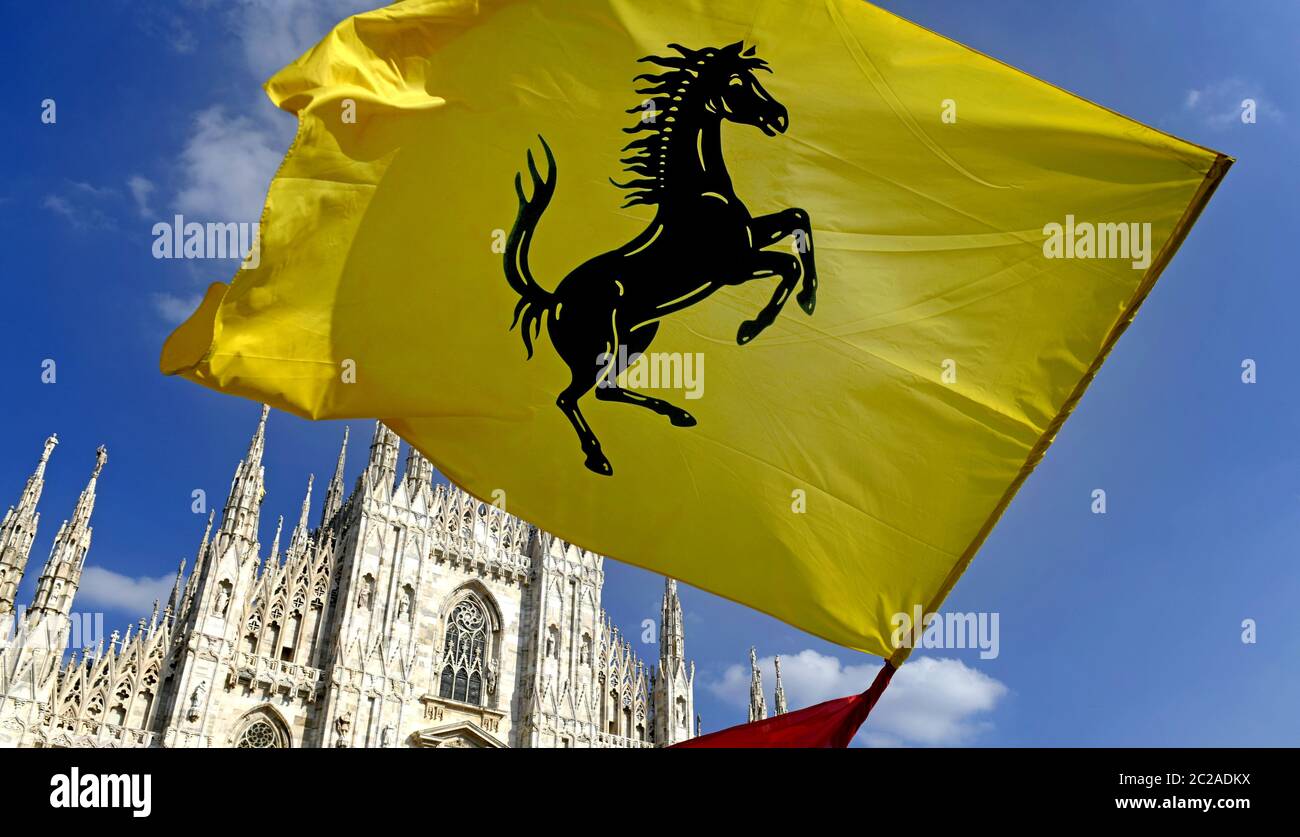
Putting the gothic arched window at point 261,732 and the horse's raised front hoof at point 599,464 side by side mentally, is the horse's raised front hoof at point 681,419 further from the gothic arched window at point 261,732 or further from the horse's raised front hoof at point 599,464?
the gothic arched window at point 261,732

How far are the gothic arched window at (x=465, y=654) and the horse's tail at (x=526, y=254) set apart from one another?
2430 cm

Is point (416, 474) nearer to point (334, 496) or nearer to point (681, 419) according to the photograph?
point (334, 496)

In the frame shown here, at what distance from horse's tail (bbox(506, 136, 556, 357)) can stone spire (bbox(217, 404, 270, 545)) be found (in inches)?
864

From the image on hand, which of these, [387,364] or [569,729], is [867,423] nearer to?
[387,364]

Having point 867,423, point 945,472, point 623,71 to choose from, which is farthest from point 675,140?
point 945,472

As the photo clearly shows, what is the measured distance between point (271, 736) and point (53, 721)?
5683 mm

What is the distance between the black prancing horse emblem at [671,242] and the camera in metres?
6.58

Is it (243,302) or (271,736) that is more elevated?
(243,302)

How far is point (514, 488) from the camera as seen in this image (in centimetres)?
639

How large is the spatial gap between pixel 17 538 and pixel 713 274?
74.8 ft

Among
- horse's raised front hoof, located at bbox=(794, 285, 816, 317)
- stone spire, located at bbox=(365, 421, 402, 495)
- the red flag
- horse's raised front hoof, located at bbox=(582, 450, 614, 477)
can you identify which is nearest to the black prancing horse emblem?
horse's raised front hoof, located at bbox=(794, 285, 816, 317)

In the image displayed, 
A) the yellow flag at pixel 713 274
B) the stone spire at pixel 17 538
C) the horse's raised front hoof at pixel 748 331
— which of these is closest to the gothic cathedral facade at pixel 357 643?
the stone spire at pixel 17 538

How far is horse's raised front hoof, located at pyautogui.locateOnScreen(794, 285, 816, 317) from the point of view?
637 cm

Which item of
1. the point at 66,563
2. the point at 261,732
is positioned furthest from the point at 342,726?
the point at 66,563
